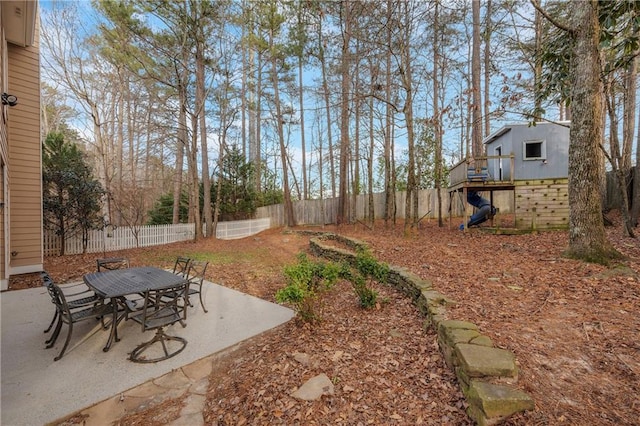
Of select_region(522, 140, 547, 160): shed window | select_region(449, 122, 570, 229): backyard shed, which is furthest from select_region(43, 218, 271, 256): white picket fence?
select_region(522, 140, 547, 160): shed window

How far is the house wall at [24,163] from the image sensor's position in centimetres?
605

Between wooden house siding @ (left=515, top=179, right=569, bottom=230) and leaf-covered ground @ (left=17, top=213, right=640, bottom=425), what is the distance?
3941mm

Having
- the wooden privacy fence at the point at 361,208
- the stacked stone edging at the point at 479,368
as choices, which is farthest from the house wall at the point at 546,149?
the stacked stone edging at the point at 479,368

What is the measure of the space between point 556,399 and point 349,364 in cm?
144

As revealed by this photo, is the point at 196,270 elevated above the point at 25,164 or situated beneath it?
situated beneath

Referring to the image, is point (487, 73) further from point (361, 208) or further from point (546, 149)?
point (361, 208)

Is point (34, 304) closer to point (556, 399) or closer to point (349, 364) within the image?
point (349, 364)

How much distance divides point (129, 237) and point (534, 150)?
14.6 m

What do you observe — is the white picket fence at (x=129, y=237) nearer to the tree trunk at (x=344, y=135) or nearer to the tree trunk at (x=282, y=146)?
the tree trunk at (x=282, y=146)

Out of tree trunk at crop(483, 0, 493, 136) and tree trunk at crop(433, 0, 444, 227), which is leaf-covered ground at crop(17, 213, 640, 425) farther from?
tree trunk at crop(483, 0, 493, 136)

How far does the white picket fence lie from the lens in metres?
8.08

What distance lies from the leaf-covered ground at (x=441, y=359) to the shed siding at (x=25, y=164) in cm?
571

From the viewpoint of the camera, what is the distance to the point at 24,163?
620 centimetres

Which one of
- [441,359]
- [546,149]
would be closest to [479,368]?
[441,359]
